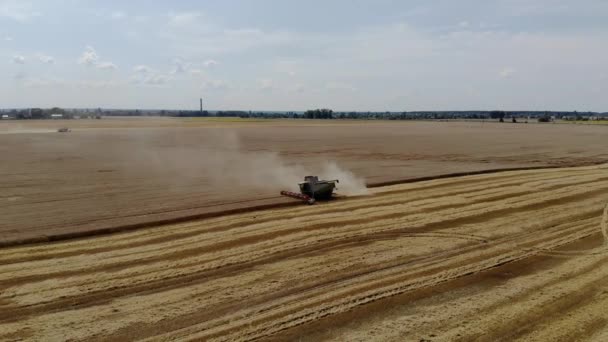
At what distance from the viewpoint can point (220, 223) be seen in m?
15.2

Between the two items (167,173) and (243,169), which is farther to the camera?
(243,169)

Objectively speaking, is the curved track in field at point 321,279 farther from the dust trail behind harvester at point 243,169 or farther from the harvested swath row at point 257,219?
the dust trail behind harvester at point 243,169

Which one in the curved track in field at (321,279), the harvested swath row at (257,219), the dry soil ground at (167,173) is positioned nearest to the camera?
the curved track in field at (321,279)

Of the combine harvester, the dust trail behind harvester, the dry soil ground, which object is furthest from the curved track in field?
the dust trail behind harvester

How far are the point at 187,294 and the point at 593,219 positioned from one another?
12.4 m

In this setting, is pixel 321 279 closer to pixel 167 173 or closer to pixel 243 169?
pixel 167 173

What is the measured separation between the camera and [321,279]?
10.7 meters

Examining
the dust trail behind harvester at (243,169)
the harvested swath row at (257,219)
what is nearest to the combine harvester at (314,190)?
the harvested swath row at (257,219)

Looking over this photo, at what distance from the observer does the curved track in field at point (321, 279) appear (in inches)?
339

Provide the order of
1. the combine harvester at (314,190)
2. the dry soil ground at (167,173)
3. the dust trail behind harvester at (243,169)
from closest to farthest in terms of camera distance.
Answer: the dry soil ground at (167,173) → the combine harvester at (314,190) → the dust trail behind harvester at (243,169)

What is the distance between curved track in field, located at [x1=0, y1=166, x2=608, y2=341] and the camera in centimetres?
860

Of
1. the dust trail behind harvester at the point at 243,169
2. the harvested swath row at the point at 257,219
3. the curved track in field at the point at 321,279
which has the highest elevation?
the dust trail behind harvester at the point at 243,169

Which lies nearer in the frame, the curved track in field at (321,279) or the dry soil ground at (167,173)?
the curved track in field at (321,279)

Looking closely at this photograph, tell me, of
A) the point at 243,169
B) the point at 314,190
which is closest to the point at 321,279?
the point at 314,190
